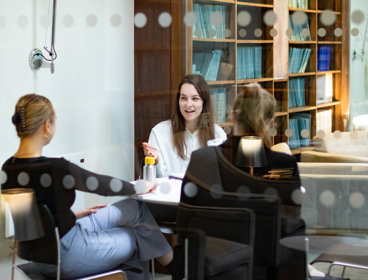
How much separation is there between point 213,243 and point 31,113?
80 centimetres

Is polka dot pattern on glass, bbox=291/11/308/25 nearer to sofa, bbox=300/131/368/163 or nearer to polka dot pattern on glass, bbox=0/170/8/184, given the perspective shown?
sofa, bbox=300/131/368/163

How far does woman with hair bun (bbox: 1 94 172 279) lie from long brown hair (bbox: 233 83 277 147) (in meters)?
0.45

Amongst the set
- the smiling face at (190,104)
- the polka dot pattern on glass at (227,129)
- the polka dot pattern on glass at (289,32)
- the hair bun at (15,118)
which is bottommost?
the polka dot pattern on glass at (227,129)

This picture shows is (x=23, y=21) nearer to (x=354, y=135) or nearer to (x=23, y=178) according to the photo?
(x=23, y=178)

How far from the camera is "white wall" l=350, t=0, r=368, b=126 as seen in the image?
1.84 metres

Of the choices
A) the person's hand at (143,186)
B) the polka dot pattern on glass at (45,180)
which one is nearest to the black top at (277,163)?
the person's hand at (143,186)

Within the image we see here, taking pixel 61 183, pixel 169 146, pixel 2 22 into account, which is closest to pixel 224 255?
pixel 169 146

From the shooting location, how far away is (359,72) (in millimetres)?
1866

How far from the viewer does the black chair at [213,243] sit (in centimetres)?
197

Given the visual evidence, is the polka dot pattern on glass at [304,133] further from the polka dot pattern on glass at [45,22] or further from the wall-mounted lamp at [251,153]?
the polka dot pattern on glass at [45,22]

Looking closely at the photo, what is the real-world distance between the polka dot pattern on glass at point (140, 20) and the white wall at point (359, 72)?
679mm

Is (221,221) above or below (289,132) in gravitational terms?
below

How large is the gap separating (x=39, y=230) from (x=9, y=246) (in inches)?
8.1

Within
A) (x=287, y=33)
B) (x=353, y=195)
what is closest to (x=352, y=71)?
(x=287, y=33)
